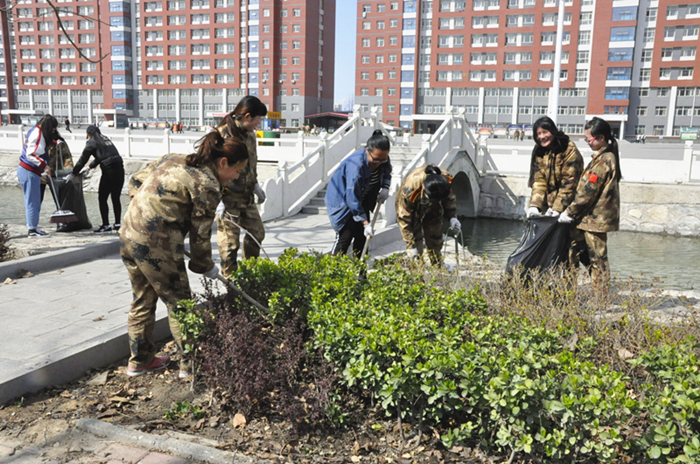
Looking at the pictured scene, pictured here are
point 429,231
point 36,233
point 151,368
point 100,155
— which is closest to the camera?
point 151,368

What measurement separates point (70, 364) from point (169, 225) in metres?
1.21

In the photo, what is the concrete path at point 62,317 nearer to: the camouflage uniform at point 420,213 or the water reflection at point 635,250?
the camouflage uniform at point 420,213

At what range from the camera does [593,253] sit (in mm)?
5402

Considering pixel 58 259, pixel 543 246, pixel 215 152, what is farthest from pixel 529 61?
pixel 215 152

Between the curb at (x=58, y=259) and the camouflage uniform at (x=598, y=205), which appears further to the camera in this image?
the curb at (x=58, y=259)

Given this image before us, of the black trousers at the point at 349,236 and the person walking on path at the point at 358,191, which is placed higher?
the person walking on path at the point at 358,191

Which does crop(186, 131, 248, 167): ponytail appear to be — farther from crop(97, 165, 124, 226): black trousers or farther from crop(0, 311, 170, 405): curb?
crop(97, 165, 124, 226): black trousers

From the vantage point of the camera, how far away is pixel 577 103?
204 feet

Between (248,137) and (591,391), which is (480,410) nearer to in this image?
(591,391)

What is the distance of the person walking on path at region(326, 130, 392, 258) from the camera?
5430 mm

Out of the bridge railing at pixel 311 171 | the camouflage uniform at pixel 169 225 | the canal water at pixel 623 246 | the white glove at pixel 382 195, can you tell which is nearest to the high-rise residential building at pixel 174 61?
the canal water at pixel 623 246

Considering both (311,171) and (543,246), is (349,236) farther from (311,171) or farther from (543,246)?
(311,171)

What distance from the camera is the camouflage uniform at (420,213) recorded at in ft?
19.1

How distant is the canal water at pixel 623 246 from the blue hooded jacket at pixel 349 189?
4.15 metres
